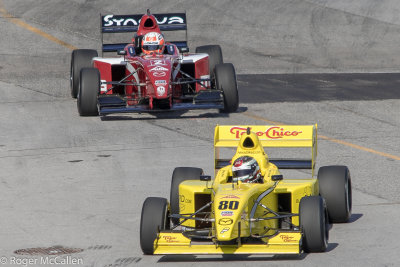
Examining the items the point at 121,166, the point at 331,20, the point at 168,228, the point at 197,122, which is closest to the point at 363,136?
the point at 197,122

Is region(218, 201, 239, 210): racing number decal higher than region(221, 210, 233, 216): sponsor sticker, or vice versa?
region(218, 201, 239, 210): racing number decal

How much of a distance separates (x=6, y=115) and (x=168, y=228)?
975 centimetres

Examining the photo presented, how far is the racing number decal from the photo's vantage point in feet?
33.9

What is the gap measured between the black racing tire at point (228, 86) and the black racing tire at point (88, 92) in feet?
8.27

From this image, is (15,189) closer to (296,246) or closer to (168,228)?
(168,228)

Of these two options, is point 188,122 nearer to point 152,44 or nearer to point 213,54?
point 152,44

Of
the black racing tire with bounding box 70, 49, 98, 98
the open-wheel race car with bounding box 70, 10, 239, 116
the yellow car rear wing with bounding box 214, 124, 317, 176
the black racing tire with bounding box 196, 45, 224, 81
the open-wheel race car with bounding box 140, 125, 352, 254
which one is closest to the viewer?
the open-wheel race car with bounding box 140, 125, 352, 254

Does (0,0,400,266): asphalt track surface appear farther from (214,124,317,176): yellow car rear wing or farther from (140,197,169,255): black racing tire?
(214,124,317,176): yellow car rear wing

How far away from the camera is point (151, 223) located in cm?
1079

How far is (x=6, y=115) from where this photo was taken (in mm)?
20172

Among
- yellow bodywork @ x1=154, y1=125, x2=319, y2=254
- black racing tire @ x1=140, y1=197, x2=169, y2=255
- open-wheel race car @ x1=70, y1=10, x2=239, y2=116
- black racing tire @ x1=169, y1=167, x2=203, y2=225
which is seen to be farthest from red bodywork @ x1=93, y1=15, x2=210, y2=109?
black racing tire @ x1=140, y1=197, x2=169, y2=255

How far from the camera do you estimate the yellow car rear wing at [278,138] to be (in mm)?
12641

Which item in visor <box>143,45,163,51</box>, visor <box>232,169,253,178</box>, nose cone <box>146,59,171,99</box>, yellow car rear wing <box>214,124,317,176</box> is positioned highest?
visor <box>143,45,163,51</box>

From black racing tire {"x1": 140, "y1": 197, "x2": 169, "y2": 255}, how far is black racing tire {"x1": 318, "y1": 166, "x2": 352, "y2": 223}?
2267 millimetres
